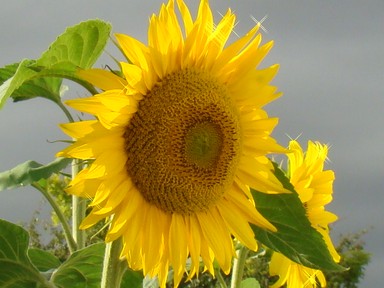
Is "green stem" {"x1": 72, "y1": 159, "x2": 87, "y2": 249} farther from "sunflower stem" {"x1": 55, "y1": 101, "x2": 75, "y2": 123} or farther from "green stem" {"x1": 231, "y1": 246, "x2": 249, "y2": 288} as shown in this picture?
"green stem" {"x1": 231, "y1": 246, "x2": 249, "y2": 288}

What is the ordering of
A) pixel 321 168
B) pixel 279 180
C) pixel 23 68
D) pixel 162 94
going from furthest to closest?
pixel 321 168, pixel 279 180, pixel 162 94, pixel 23 68

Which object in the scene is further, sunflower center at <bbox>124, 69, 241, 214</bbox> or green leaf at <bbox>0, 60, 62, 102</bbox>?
green leaf at <bbox>0, 60, 62, 102</bbox>

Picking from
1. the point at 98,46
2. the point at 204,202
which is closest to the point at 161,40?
the point at 98,46

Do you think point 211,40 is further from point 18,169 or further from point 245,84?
point 18,169

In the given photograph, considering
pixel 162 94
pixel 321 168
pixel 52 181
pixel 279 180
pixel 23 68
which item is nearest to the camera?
pixel 23 68

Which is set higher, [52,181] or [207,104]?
[207,104]

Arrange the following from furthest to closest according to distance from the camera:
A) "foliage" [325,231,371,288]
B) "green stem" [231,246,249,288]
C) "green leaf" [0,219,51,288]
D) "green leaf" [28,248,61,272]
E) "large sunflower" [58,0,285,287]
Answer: "foliage" [325,231,371,288], "green stem" [231,246,249,288], "green leaf" [28,248,61,272], "green leaf" [0,219,51,288], "large sunflower" [58,0,285,287]

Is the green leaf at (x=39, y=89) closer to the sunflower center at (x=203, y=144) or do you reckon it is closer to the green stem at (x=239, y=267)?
the sunflower center at (x=203, y=144)

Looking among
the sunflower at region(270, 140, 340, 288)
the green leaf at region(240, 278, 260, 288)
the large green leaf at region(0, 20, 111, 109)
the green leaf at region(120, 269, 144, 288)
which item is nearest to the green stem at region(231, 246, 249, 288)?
the sunflower at region(270, 140, 340, 288)
